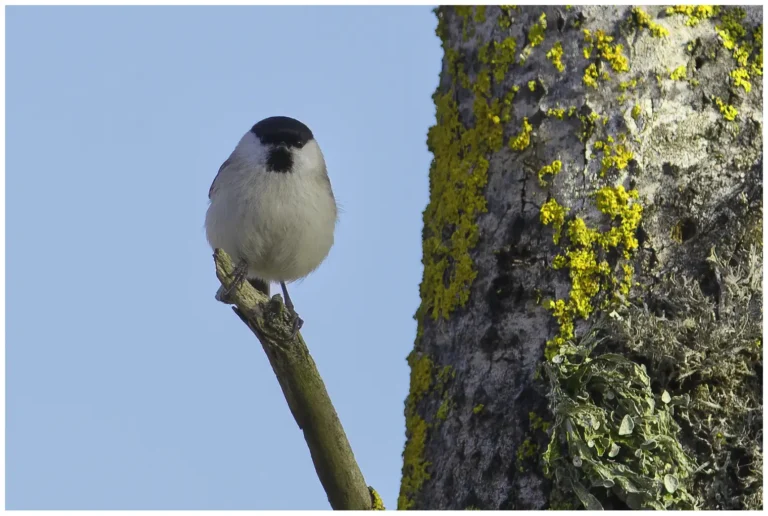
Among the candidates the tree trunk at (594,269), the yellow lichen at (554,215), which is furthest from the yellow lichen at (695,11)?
the yellow lichen at (554,215)

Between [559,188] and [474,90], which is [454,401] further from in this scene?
[474,90]

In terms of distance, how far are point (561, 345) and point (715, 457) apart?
564mm

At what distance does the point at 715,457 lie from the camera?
2.83m

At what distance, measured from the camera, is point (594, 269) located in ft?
9.93

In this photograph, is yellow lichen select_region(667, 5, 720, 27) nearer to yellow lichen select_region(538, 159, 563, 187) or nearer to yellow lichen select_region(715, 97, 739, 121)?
yellow lichen select_region(715, 97, 739, 121)

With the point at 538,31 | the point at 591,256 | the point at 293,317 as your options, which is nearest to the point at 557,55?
the point at 538,31

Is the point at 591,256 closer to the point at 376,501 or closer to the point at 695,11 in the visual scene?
the point at 695,11

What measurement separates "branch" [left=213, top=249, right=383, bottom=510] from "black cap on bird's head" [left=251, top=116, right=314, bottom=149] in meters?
2.04

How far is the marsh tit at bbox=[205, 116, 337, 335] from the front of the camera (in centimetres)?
485

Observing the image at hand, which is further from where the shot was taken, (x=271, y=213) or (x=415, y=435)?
(x=271, y=213)

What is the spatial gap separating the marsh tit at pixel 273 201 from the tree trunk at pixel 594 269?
5.24 ft

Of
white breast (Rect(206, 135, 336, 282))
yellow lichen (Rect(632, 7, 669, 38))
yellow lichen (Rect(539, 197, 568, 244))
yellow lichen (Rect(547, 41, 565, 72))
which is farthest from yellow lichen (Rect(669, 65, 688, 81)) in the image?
white breast (Rect(206, 135, 336, 282))

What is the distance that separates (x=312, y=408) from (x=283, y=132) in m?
2.32

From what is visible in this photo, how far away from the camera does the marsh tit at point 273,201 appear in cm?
485
